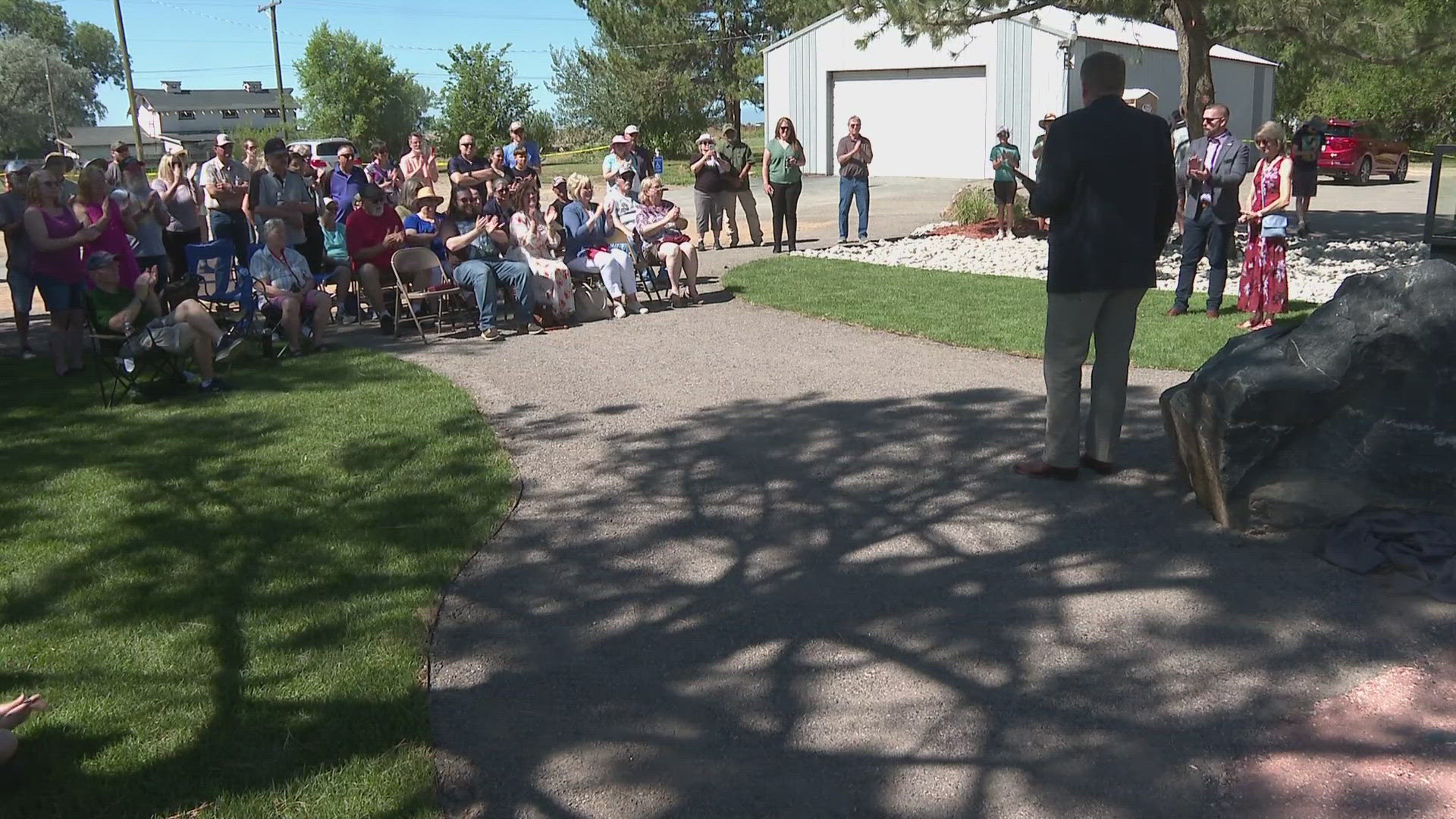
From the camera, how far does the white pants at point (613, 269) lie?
11500 millimetres

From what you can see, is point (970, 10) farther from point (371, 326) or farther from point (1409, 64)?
point (371, 326)

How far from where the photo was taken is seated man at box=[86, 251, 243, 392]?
8.11 meters

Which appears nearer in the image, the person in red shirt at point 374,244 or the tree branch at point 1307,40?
the person in red shirt at point 374,244

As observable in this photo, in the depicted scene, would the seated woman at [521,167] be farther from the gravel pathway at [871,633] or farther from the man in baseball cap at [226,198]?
the gravel pathway at [871,633]

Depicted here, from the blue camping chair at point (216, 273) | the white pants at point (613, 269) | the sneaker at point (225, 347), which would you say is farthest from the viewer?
the white pants at point (613, 269)

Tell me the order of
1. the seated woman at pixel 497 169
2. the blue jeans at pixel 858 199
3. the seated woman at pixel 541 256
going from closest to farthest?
the seated woman at pixel 541 256
the seated woman at pixel 497 169
the blue jeans at pixel 858 199

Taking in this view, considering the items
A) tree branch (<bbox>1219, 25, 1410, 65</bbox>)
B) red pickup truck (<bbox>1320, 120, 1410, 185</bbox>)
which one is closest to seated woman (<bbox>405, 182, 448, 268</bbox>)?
tree branch (<bbox>1219, 25, 1410, 65</bbox>)

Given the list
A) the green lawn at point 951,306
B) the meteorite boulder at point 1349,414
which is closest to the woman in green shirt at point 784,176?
the green lawn at point 951,306

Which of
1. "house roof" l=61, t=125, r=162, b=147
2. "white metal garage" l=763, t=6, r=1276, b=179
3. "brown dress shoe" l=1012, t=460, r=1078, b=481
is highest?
"house roof" l=61, t=125, r=162, b=147

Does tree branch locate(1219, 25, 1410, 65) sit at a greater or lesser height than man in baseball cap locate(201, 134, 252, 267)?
greater

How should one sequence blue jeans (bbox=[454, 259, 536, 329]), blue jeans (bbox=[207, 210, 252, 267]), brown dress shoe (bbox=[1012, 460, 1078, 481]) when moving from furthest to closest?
blue jeans (bbox=[207, 210, 252, 267]) → blue jeans (bbox=[454, 259, 536, 329]) → brown dress shoe (bbox=[1012, 460, 1078, 481])

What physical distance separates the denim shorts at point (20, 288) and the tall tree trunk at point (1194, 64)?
1234cm

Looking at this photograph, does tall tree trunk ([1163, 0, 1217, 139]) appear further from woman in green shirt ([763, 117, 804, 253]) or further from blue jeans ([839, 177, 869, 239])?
woman in green shirt ([763, 117, 804, 253])

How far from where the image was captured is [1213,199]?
9711 millimetres
